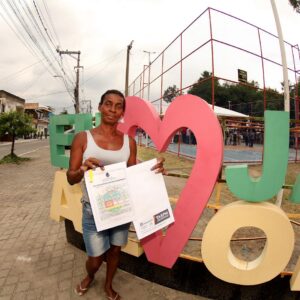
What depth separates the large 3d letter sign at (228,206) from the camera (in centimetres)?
228

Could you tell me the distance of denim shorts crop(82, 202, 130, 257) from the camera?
251 cm

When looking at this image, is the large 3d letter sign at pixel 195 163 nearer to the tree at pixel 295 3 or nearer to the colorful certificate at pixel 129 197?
the colorful certificate at pixel 129 197

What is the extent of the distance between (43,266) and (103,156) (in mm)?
1912

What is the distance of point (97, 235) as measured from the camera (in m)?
2.52

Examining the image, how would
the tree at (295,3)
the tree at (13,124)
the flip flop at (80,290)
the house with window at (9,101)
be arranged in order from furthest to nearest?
the house with window at (9,101) → the tree at (13,124) → the tree at (295,3) → the flip flop at (80,290)

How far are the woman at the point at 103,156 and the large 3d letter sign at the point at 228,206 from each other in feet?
1.32

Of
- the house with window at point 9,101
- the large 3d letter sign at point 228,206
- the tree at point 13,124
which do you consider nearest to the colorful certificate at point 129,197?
the large 3d letter sign at point 228,206

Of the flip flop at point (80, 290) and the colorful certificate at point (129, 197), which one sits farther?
the flip flop at point (80, 290)

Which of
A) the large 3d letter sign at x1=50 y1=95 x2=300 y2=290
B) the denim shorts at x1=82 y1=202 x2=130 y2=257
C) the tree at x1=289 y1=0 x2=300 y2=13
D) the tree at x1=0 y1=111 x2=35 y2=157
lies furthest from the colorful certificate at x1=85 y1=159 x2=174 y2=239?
the tree at x1=289 y1=0 x2=300 y2=13

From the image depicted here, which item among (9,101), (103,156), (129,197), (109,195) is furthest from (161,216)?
(9,101)

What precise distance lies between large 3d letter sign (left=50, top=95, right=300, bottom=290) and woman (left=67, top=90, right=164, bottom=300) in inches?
15.9

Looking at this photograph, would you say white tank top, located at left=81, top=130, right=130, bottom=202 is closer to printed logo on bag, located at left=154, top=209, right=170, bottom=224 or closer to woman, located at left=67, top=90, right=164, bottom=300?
woman, located at left=67, top=90, right=164, bottom=300

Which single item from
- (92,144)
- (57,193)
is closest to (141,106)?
(92,144)

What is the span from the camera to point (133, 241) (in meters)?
3.04
